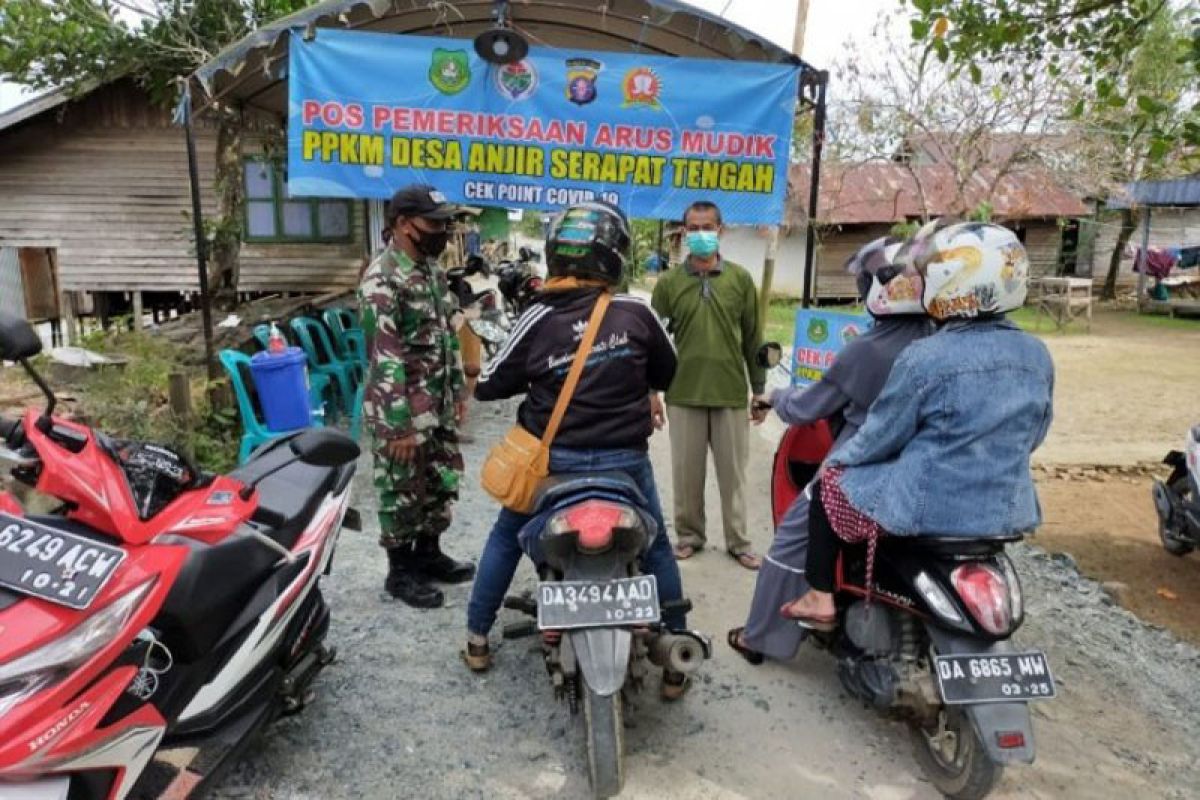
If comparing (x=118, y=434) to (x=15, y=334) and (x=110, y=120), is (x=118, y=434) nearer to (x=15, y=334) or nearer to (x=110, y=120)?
(x=15, y=334)

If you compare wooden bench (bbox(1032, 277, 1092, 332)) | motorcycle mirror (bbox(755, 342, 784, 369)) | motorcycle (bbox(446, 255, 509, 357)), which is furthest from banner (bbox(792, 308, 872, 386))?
wooden bench (bbox(1032, 277, 1092, 332))

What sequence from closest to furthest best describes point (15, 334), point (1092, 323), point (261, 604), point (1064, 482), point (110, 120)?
point (15, 334), point (261, 604), point (1064, 482), point (110, 120), point (1092, 323)

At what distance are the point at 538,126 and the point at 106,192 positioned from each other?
32.0 ft

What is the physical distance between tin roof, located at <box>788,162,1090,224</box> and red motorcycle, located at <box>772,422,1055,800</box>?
57.0 ft

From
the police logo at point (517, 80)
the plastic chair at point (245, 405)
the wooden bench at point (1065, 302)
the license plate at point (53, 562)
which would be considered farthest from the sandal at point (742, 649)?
the wooden bench at point (1065, 302)

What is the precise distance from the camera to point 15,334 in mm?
1807

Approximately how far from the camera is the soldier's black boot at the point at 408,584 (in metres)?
3.87

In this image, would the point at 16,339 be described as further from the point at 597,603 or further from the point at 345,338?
the point at 345,338

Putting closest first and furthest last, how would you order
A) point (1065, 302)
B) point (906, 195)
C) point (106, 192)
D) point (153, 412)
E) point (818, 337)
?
point (818, 337), point (153, 412), point (106, 192), point (1065, 302), point (906, 195)

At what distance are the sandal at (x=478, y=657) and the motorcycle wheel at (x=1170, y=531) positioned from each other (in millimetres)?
3950

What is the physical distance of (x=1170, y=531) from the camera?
4797mm

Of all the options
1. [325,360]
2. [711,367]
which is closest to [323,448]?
[711,367]

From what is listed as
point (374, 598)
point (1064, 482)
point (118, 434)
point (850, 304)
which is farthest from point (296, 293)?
point (850, 304)

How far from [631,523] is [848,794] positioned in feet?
3.66
